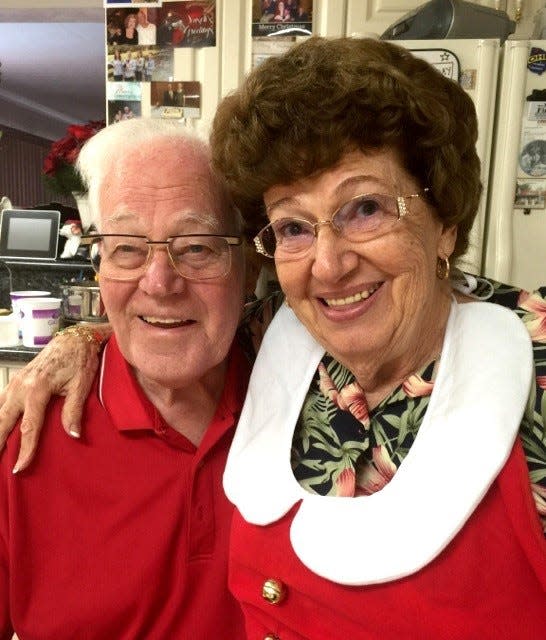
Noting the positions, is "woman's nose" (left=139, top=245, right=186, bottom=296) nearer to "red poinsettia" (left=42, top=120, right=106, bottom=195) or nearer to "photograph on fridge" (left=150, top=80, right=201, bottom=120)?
"red poinsettia" (left=42, top=120, right=106, bottom=195)

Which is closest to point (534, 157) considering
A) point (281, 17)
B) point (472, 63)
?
point (472, 63)

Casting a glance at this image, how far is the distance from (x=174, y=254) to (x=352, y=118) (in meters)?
0.38

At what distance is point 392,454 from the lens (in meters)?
0.85

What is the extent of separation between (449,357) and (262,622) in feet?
1.57

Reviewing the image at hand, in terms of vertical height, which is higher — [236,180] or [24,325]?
[236,180]

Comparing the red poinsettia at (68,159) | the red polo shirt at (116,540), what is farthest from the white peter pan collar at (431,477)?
the red poinsettia at (68,159)

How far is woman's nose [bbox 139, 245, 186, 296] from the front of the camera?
38.7 inches

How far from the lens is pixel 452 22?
2.01m

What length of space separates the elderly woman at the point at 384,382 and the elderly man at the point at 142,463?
0.10m

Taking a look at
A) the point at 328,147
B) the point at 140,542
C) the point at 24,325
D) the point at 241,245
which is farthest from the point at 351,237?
the point at 24,325

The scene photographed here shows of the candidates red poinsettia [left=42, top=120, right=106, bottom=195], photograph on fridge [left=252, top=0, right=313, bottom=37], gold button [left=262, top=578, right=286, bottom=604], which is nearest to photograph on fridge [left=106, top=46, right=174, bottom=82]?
red poinsettia [left=42, top=120, right=106, bottom=195]

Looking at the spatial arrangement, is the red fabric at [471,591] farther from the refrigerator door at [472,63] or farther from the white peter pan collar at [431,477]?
the refrigerator door at [472,63]

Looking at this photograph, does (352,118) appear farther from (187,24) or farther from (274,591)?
(187,24)

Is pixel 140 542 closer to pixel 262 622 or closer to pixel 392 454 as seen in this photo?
pixel 262 622
